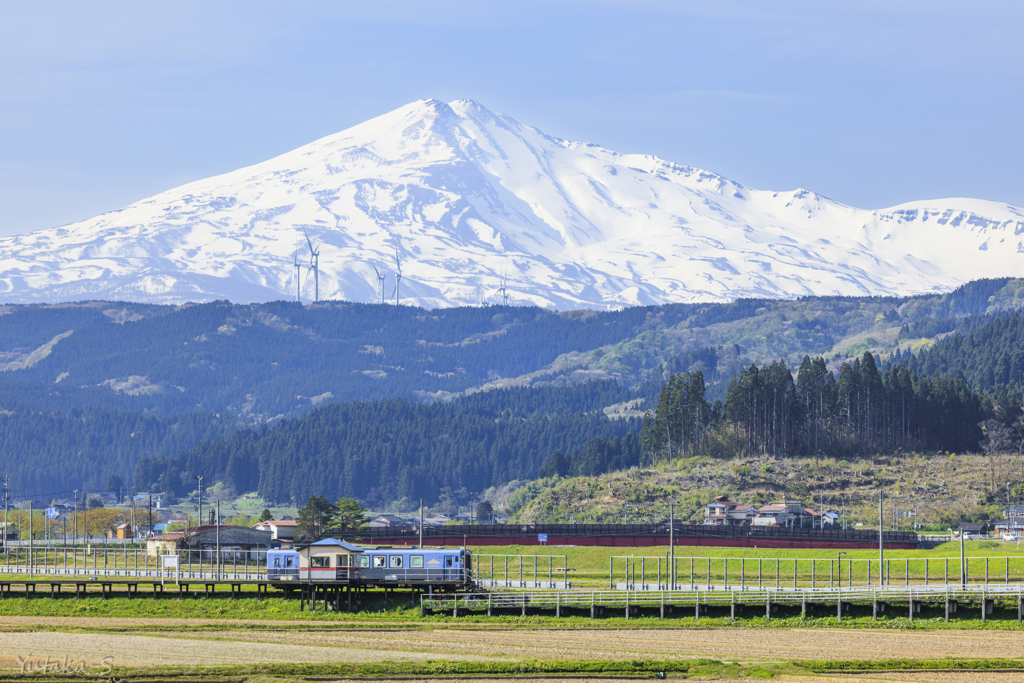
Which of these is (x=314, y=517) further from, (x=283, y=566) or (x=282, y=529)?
(x=283, y=566)

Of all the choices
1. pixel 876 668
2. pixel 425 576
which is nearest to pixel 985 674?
pixel 876 668

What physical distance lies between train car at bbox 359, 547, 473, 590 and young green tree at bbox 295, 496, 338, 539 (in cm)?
6985

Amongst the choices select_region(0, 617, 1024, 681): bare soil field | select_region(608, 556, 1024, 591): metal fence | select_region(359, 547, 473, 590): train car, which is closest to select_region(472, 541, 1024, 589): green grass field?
select_region(608, 556, 1024, 591): metal fence

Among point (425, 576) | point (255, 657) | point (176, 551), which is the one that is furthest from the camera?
point (176, 551)

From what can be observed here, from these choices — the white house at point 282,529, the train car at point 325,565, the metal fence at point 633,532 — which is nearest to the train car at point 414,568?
the train car at point 325,565

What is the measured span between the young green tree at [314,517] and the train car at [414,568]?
69.9 metres

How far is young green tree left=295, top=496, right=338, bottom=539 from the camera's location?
166 m

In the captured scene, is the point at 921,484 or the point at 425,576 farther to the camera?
the point at 921,484

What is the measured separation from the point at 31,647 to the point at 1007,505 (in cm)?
13724

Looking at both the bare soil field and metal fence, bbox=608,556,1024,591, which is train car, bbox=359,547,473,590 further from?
metal fence, bbox=608,556,1024,591

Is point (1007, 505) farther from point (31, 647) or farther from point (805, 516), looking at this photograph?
point (31, 647)

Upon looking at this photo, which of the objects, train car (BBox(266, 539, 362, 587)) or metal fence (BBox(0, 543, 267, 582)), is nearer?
train car (BBox(266, 539, 362, 587))

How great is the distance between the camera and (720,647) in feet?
246

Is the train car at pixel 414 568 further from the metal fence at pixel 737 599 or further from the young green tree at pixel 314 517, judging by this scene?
the young green tree at pixel 314 517
